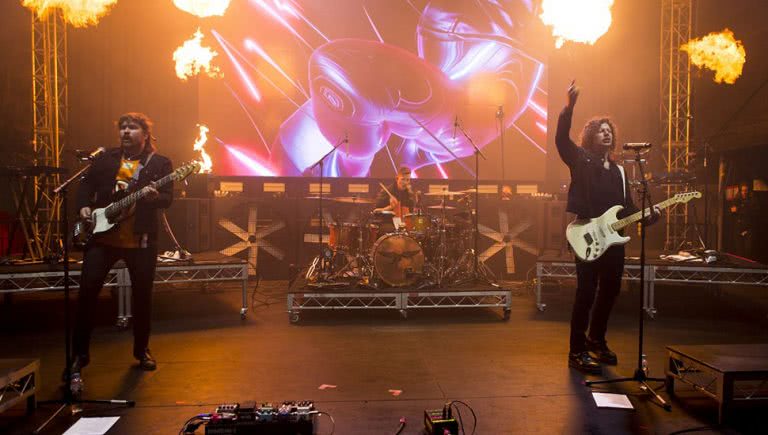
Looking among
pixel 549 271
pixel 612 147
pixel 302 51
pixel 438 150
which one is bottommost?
pixel 549 271

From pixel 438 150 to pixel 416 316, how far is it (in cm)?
589

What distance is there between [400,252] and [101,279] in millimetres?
3795

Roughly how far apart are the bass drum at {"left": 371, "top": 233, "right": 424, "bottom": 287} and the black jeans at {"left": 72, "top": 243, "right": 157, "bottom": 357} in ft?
10.5

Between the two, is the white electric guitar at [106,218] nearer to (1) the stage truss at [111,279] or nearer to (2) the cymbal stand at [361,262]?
(1) the stage truss at [111,279]

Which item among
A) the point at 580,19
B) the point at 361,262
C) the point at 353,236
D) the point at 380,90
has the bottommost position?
the point at 361,262

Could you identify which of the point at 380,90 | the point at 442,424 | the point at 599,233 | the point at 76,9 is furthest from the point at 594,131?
the point at 76,9

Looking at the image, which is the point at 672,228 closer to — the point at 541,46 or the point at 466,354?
the point at 541,46

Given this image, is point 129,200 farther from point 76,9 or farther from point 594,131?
Answer: point 76,9

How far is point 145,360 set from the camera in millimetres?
4773

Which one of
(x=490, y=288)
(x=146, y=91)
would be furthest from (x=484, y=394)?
(x=146, y=91)

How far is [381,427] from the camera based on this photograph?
3.47 meters

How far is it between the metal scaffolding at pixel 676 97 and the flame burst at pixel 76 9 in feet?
A: 37.8

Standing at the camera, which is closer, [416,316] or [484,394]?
[484,394]

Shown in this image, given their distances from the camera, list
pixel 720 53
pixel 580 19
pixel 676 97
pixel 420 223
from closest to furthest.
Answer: pixel 420 223
pixel 676 97
pixel 720 53
pixel 580 19
